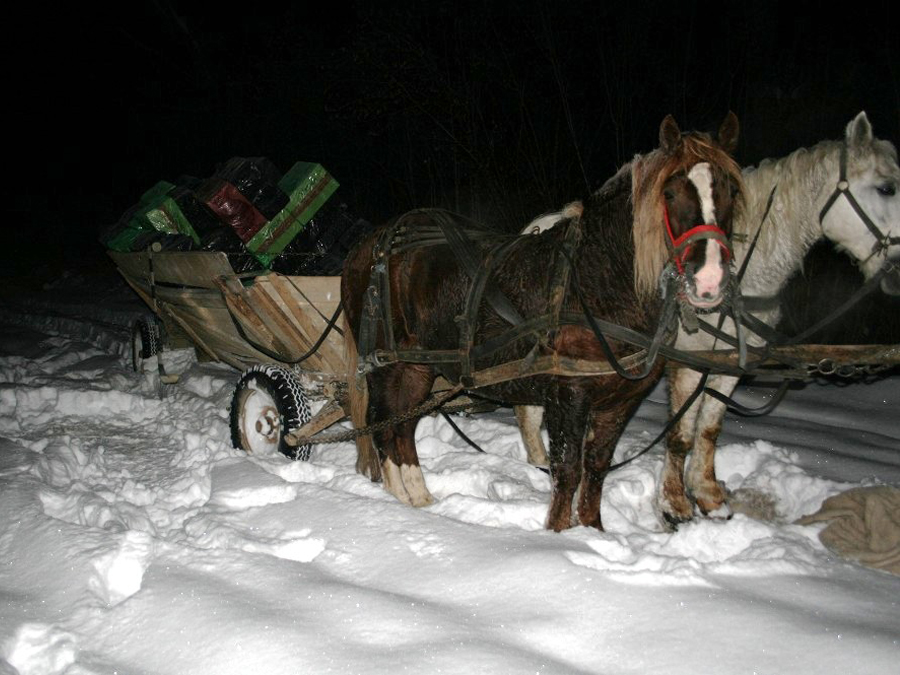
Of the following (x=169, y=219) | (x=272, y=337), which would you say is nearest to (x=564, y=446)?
(x=272, y=337)

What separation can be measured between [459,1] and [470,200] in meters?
3.31

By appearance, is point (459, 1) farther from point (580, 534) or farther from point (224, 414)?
point (580, 534)

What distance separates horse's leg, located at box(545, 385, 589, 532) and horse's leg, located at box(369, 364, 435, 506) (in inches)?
36.6

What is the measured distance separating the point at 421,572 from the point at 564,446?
0.87 m

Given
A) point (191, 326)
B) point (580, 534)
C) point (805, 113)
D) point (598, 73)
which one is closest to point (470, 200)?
point (598, 73)

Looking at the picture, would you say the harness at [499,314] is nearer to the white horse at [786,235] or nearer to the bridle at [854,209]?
the white horse at [786,235]

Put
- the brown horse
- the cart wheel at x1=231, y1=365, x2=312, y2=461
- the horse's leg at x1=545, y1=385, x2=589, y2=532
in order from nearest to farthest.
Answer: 1. the brown horse
2. the horse's leg at x1=545, y1=385, x2=589, y2=532
3. the cart wheel at x1=231, y1=365, x2=312, y2=461

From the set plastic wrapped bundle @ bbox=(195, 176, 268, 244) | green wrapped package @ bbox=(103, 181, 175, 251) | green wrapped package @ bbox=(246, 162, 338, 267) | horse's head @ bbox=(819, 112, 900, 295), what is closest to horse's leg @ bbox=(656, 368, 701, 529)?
horse's head @ bbox=(819, 112, 900, 295)

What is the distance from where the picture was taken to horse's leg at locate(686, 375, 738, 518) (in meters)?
3.87

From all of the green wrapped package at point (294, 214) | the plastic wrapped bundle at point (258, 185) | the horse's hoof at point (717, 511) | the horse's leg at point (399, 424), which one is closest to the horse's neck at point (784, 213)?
the horse's hoof at point (717, 511)

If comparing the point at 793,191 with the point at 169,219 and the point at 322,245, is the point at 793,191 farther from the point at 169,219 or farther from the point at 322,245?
the point at 169,219

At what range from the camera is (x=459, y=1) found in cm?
996

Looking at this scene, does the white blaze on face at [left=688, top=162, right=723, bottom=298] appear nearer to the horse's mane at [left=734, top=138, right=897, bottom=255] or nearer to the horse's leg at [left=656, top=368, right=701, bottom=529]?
the horse's mane at [left=734, top=138, right=897, bottom=255]

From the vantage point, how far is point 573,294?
10.00ft
